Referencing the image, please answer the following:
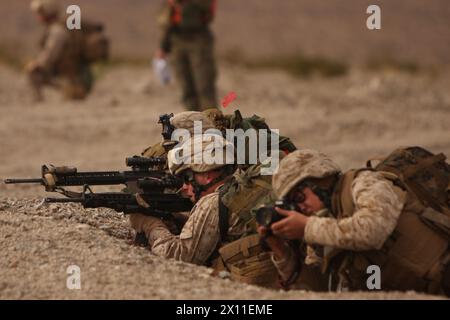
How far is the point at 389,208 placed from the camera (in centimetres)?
527

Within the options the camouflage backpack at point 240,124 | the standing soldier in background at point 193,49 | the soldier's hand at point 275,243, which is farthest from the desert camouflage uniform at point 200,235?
the standing soldier in background at point 193,49

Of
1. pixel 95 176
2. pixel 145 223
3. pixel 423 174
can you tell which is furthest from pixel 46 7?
pixel 423 174

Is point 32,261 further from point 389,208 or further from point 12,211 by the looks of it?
point 389,208

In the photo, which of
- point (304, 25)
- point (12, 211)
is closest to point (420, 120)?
point (12, 211)

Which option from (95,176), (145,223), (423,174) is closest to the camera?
(423,174)

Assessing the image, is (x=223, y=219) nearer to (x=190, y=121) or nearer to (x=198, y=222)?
(x=198, y=222)

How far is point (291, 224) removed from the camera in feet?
17.6

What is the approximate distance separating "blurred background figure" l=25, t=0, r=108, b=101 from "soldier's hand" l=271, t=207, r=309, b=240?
11.1m

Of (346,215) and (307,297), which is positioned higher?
(346,215)

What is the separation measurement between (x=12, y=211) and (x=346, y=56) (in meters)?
22.2

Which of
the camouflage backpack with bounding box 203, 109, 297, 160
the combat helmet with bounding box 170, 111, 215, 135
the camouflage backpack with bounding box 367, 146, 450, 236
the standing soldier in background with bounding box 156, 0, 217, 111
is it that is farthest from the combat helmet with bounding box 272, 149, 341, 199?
the standing soldier in background with bounding box 156, 0, 217, 111

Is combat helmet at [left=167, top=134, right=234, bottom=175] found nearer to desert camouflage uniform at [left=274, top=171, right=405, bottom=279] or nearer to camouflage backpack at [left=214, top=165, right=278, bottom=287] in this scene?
camouflage backpack at [left=214, top=165, right=278, bottom=287]

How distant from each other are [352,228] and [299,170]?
363mm

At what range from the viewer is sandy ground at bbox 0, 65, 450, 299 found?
223 inches
